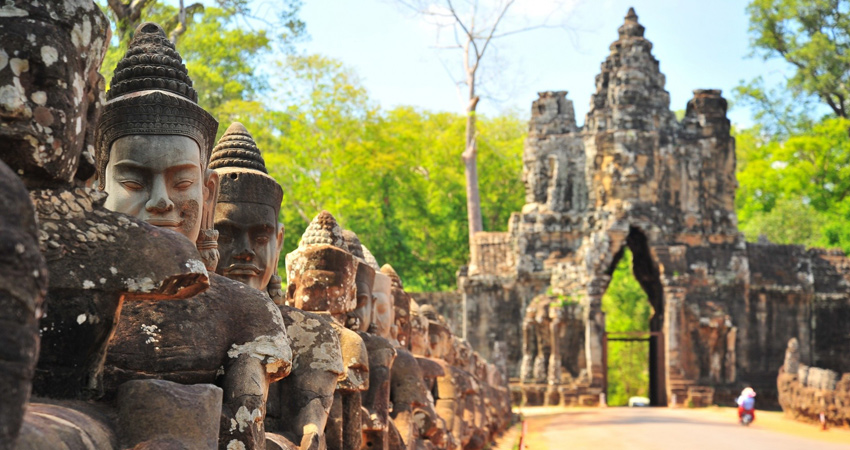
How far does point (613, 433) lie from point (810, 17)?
30.4 meters

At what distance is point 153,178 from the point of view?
3.76m

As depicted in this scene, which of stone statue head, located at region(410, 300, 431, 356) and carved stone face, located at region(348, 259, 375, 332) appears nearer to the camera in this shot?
carved stone face, located at region(348, 259, 375, 332)

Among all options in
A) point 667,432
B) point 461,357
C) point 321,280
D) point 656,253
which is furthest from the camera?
point 656,253

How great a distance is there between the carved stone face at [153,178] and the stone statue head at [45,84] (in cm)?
Answer: 105

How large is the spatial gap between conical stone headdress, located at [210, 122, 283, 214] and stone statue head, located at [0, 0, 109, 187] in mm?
2294

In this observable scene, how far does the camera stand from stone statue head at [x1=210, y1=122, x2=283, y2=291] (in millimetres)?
4879

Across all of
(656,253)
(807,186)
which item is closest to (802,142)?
(807,186)

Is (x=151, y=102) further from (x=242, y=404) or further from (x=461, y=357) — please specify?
(x=461, y=357)

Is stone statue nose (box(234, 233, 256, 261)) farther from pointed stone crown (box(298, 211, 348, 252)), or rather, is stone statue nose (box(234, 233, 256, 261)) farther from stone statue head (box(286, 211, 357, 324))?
pointed stone crown (box(298, 211, 348, 252))

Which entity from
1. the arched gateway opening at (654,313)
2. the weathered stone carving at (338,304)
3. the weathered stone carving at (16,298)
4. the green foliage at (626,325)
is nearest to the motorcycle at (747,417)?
the arched gateway opening at (654,313)

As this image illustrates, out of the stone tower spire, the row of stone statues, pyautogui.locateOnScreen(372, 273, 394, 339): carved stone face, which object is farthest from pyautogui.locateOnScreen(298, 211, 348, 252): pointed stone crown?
the stone tower spire

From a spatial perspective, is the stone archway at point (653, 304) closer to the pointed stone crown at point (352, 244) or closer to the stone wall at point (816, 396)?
the stone wall at point (816, 396)

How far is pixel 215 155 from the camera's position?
5285mm

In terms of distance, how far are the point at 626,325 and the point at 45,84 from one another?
4218cm
